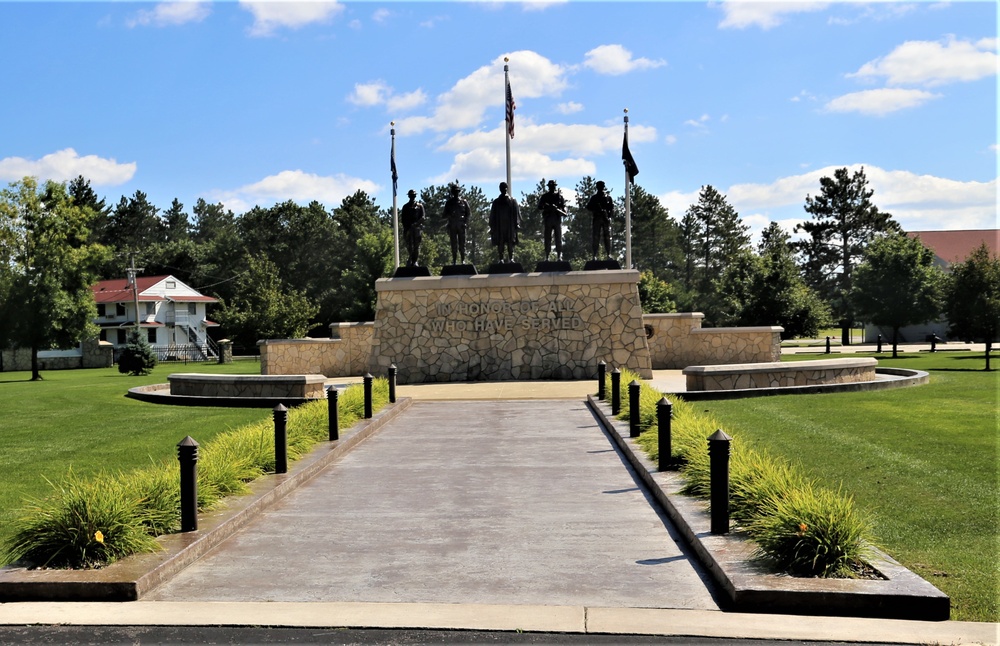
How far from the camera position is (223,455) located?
9805mm

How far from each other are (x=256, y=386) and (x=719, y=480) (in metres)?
14.8

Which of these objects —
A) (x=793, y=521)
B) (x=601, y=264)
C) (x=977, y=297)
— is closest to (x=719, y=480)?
(x=793, y=521)

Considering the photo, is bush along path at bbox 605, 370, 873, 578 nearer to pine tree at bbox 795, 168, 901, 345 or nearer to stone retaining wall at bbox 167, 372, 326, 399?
stone retaining wall at bbox 167, 372, 326, 399

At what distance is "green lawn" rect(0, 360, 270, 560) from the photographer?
1067 centimetres

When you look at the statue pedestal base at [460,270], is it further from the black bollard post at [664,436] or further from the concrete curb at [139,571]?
the concrete curb at [139,571]

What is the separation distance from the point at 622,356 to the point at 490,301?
3.99m

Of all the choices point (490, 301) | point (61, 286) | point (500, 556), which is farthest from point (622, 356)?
point (61, 286)

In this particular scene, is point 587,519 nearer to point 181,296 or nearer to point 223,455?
point 223,455

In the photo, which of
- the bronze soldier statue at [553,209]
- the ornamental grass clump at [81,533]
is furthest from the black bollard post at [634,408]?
the bronze soldier statue at [553,209]

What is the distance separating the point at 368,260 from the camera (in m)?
61.6

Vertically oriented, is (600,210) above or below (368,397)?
above

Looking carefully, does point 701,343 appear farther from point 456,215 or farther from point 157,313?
point 157,313

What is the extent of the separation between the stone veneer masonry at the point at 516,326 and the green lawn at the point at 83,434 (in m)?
7.64

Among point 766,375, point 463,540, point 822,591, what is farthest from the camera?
point 766,375
